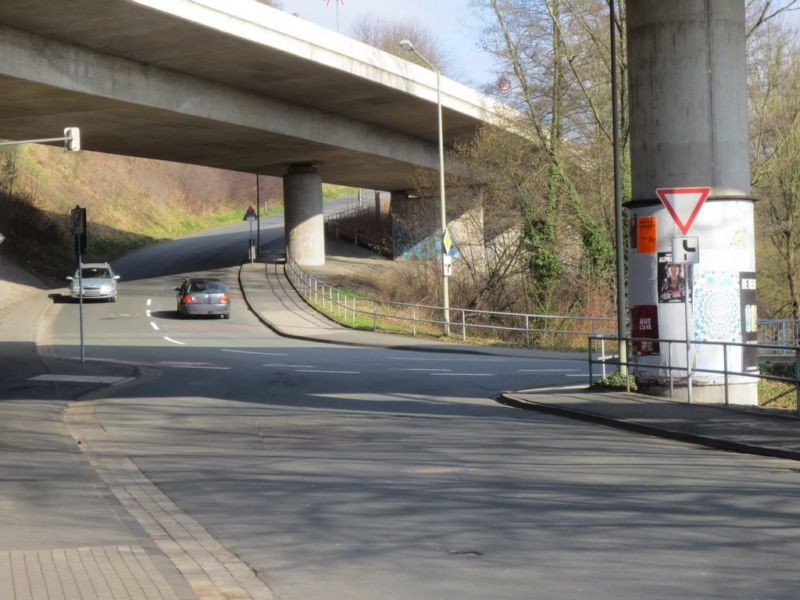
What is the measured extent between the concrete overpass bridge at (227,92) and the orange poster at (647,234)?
1862 cm

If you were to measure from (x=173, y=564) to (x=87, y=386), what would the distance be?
16002mm

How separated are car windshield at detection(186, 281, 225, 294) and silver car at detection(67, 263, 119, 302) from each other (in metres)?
5.48

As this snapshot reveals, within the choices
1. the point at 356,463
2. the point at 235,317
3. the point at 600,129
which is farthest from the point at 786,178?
the point at 356,463

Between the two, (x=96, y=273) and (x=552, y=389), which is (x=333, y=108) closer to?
(x=96, y=273)

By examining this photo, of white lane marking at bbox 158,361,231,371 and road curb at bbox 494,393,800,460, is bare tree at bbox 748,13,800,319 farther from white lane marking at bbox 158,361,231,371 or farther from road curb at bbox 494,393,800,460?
road curb at bbox 494,393,800,460

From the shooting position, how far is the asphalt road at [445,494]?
7.26 metres

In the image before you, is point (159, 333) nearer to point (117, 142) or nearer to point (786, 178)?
point (117, 142)

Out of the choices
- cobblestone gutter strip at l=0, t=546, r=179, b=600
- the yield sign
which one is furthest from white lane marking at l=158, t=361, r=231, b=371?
cobblestone gutter strip at l=0, t=546, r=179, b=600

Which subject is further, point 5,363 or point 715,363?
point 5,363

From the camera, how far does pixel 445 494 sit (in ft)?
Result: 34.4

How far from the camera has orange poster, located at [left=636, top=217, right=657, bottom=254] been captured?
19125 mm

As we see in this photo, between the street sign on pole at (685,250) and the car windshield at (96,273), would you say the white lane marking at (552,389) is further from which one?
the car windshield at (96,273)

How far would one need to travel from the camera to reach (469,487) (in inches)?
429

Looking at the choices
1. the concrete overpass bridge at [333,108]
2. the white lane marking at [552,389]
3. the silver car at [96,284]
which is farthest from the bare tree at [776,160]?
the silver car at [96,284]
